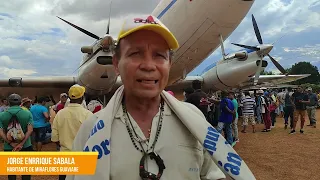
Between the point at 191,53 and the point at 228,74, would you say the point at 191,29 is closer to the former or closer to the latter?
the point at 191,53

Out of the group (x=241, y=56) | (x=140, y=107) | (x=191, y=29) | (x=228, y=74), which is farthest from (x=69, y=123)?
(x=228, y=74)

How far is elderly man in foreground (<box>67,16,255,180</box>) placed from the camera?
1.28 m

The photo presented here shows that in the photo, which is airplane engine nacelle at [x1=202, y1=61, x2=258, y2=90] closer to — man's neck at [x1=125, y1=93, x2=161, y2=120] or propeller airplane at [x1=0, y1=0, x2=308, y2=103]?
propeller airplane at [x1=0, y1=0, x2=308, y2=103]

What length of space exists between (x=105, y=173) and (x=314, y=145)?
10876mm

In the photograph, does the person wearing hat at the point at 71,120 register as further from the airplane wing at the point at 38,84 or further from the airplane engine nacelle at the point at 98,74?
the airplane wing at the point at 38,84

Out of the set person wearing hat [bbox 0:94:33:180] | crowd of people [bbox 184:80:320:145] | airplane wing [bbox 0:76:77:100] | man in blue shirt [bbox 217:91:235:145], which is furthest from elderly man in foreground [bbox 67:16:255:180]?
airplane wing [bbox 0:76:77:100]

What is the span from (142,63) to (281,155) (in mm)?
8752

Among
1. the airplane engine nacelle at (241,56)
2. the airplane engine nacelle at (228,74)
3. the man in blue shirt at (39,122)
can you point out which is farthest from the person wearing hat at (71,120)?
the airplane engine nacelle at (241,56)

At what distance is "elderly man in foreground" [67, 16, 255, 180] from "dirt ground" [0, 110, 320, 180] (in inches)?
230

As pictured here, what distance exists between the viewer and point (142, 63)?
4.52 ft

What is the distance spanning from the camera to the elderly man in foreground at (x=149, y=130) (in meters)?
1.28

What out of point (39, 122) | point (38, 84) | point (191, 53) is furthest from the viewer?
point (38, 84)

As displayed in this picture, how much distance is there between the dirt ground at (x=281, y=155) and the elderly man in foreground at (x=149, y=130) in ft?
19.2

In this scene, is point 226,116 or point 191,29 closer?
point 191,29
